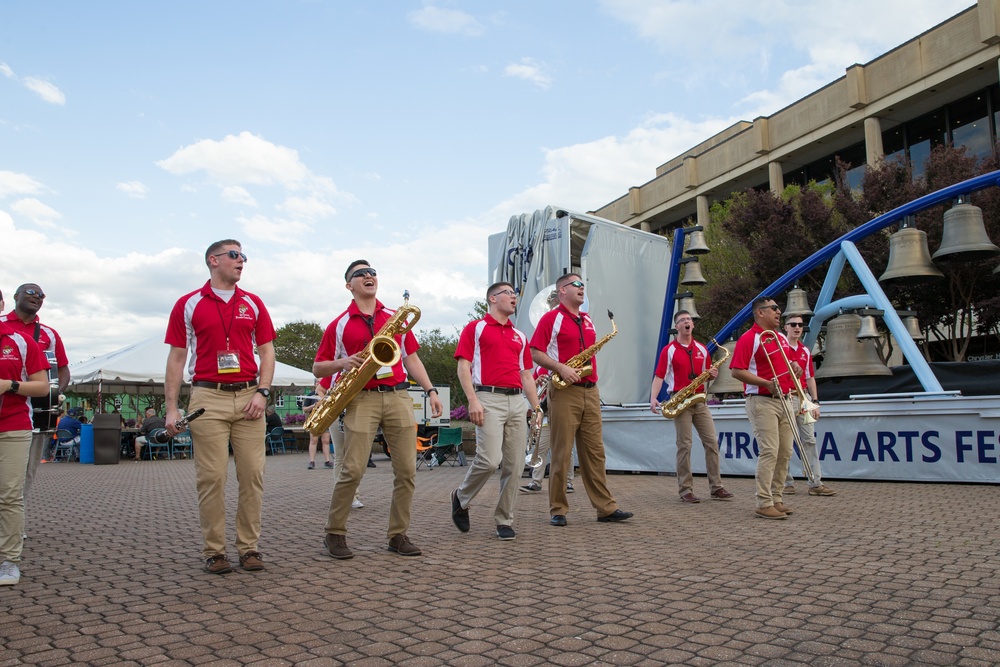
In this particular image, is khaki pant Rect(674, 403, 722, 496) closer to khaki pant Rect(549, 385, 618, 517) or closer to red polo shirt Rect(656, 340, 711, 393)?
red polo shirt Rect(656, 340, 711, 393)

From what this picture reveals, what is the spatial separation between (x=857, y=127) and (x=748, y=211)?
45.7 ft

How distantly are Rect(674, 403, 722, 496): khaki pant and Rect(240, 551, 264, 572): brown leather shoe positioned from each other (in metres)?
4.90

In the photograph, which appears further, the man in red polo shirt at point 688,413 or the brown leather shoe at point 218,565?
the man in red polo shirt at point 688,413

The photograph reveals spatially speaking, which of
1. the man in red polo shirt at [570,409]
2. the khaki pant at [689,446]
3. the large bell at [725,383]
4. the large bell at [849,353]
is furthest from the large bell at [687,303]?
the man in red polo shirt at [570,409]

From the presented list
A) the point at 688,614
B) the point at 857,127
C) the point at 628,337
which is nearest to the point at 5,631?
the point at 688,614

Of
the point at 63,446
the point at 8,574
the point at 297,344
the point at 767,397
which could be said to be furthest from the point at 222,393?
the point at 297,344

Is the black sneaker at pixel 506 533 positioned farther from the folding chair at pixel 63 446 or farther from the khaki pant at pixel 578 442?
the folding chair at pixel 63 446

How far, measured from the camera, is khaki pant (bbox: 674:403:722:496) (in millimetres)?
8219

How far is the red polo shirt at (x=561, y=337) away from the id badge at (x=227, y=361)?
9.03ft

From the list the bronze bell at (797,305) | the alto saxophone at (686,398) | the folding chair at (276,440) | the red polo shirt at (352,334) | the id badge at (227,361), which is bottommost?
the folding chair at (276,440)

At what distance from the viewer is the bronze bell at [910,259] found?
860 cm

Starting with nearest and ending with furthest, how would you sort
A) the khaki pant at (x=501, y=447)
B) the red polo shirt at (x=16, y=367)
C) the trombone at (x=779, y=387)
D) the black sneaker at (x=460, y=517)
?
the red polo shirt at (x=16, y=367) < the khaki pant at (x=501, y=447) < the black sneaker at (x=460, y=517) < the trombone at (x=779, y=387)

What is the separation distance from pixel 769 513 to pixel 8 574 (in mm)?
5625

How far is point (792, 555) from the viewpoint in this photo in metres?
4.84
